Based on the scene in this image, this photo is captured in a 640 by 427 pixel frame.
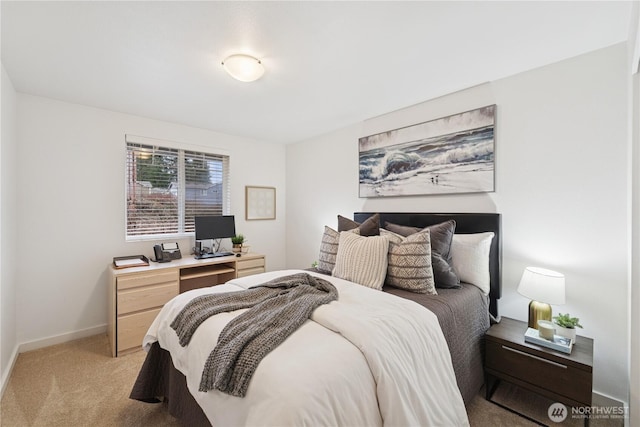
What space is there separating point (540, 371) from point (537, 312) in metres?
0.39

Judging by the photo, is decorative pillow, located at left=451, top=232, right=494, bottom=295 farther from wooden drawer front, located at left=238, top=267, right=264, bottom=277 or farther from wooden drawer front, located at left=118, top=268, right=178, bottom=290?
wooden drawer front, located at left=118, top=268, right=178, bottom=290

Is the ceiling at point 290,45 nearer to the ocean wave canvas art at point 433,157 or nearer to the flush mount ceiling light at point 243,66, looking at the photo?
the flush mount ceiling light at point 243,66

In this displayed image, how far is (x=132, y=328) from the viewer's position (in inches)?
98.6

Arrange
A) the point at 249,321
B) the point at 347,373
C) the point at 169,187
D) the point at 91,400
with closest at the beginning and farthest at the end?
the point at 347,373
the point at 249,321
the point at 91,400
the point at 169,187

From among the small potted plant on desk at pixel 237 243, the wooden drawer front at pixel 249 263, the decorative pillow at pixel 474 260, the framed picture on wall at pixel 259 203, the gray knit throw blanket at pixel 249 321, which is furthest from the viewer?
the framed picture on wall at pixel 259 203

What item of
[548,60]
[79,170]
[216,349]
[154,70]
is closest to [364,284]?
[216,349]

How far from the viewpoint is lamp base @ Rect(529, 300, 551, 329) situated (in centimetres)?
183

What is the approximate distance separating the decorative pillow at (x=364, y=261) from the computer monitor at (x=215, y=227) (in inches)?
74.5

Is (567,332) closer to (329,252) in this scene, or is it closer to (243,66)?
(329,252)

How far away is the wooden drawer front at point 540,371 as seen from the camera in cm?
149

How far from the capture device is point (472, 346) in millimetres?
1772

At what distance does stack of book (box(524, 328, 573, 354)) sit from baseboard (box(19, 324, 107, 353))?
388 centimetres

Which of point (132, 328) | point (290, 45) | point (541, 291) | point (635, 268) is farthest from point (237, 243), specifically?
point (635, 268)

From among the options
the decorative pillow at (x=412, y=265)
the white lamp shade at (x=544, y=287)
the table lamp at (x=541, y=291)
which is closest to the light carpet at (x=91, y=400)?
the table lamp at (x=541, y=291)
